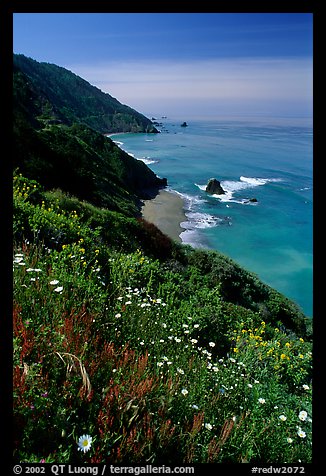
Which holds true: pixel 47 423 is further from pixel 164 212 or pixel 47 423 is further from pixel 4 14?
pixel 164 212

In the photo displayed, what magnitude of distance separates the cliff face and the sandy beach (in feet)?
7.32

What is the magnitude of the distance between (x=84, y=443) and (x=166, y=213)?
45.0 m

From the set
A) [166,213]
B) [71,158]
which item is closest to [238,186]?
[166,213]

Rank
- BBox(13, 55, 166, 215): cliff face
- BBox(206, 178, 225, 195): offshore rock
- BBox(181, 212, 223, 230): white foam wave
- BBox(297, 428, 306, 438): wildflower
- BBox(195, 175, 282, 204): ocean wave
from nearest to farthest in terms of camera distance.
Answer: BBox(297, 428, 306, 438): wildflower < BBox(13, 55, 166, 215): cliff face < BBox(181, 212, 223, 230): white foam wave < BBox(195, 175, 282, 204): ocean wave < BBox(206, 178, 225, 195): offshore rock

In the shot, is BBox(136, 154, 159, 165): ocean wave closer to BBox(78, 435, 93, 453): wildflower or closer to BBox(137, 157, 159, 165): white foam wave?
BBox(137, 157, 159, 165): white foam wave

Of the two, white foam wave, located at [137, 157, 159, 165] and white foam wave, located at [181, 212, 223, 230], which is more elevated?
white foam wave, located at [137, 157, 159, 165]

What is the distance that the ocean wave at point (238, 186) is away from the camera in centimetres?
5859

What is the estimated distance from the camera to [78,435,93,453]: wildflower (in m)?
1.92

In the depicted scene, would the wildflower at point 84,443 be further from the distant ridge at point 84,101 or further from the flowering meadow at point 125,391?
the distant ridge at point 84,101

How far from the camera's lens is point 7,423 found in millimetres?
1741

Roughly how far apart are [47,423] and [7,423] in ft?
1.18

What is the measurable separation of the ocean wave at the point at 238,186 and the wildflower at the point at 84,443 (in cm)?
5688

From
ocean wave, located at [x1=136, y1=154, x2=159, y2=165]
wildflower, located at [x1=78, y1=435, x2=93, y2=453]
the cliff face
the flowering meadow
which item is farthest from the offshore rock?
wildflower, located at [x1=78, y1=435, x2=93, y2=453]
